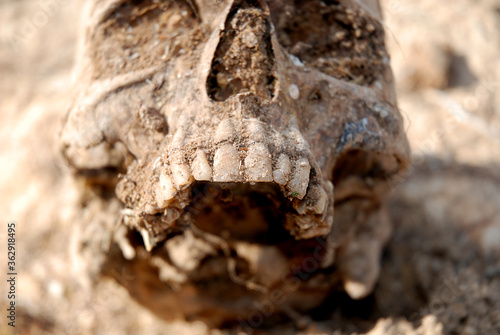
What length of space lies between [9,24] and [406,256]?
7.36 ft

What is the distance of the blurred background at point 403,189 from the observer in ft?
4.82

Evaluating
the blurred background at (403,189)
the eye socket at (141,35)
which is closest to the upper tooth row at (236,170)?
the eye socket at (141,35)

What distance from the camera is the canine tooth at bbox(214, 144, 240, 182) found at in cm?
85

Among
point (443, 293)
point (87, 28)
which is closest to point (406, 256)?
point (443, 293)

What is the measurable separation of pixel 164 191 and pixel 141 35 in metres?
0.42

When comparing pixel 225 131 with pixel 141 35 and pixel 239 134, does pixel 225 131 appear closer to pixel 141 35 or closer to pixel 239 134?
pixel 239 134

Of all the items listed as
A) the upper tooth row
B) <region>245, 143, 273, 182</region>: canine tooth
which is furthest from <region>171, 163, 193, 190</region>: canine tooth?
<region>245, 143, 273, 182</region>: canine tooth

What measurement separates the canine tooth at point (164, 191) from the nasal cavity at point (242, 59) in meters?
0.20

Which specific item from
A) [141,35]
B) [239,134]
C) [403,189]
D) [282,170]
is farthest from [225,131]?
[403,189]

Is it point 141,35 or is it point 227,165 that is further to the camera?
point 141,35

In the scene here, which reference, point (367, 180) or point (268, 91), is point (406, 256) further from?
point (268, 91)

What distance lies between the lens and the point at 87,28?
1166 millimetres

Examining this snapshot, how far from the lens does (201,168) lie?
0.85 meters

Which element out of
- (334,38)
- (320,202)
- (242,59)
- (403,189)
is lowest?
(403,189)
